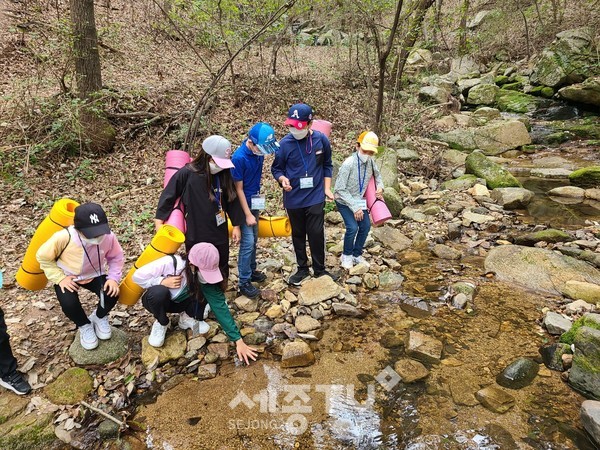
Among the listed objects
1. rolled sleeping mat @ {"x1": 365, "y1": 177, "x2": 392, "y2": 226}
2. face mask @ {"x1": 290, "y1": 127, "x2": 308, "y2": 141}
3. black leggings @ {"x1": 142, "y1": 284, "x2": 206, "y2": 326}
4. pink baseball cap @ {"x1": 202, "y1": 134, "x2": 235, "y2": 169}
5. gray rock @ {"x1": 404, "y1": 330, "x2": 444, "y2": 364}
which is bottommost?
gray rock @ {"x1": 404, "y1": 330, "x2": 444, "y2": 364}

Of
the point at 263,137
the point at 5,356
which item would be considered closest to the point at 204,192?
the point at 263,137

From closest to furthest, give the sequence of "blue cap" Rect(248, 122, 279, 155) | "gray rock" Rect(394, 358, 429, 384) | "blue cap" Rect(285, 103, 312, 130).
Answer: "gray rock" Rect(394, 358, 429, 384)
"blue cap" Rect(248, 122, 279, 155)
"blue cap" Rect(285, 103, 312, 130)

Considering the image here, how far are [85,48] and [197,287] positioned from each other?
6.12 meters

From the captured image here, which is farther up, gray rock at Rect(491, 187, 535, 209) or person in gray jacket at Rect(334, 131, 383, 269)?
person in gray jacket at Rect(334, 131, 383, 269)

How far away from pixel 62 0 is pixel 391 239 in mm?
13555

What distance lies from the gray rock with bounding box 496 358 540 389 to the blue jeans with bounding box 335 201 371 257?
2088 millimetres

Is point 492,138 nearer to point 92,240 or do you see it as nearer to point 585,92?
point 585,92

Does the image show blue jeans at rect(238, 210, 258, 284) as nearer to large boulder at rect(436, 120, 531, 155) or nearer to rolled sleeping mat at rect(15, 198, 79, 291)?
rolled sleeping mat at rect(15, 198, 79, 291)

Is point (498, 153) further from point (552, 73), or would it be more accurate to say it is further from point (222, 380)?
point (222, 380)

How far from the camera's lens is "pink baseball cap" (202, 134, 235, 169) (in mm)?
3127

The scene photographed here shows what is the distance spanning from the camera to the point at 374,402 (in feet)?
10.0

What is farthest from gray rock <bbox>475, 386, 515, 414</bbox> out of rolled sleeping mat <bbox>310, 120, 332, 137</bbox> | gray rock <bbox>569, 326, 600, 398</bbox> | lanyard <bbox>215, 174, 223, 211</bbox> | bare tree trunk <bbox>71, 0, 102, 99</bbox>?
bare tree trunk <bbox>71, 0, 102, 99</bbox>

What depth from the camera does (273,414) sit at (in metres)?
2.96

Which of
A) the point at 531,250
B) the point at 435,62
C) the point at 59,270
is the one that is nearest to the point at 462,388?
the point at 531,250
